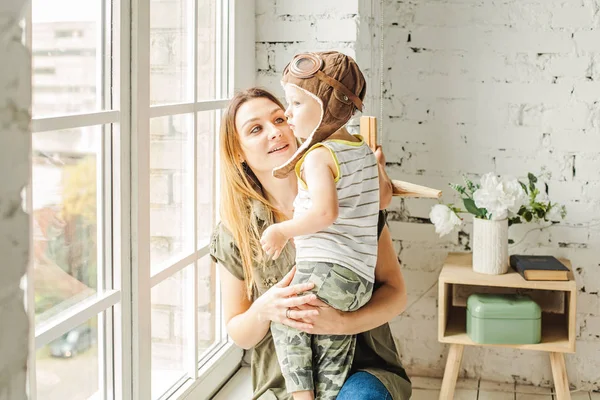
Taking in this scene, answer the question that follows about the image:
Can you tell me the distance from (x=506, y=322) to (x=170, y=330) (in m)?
1.17

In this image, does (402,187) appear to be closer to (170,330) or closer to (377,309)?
A: (377,309)

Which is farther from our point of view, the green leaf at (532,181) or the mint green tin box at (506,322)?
the green leaf at (532,181)

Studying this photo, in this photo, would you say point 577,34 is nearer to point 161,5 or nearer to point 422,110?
point 422,110

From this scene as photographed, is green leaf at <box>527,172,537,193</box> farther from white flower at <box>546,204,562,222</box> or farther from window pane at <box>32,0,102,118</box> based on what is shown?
window pane at <box>32,0,102,118</box>

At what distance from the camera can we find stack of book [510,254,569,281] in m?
2.46

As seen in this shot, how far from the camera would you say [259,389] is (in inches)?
70.1

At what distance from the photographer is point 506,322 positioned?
2477 millimetres

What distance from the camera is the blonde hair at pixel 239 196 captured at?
1.69m

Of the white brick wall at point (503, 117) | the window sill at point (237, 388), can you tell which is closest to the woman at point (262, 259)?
the window sill at point (237, 388)

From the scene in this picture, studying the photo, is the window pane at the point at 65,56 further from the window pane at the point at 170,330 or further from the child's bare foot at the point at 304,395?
the child's bare foot at the point at 304,395

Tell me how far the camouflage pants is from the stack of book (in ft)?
3.61

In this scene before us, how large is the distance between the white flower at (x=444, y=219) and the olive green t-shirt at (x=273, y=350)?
883mm

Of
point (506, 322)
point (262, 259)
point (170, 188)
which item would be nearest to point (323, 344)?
point (262, 259)

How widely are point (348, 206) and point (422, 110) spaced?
1.56 meters
